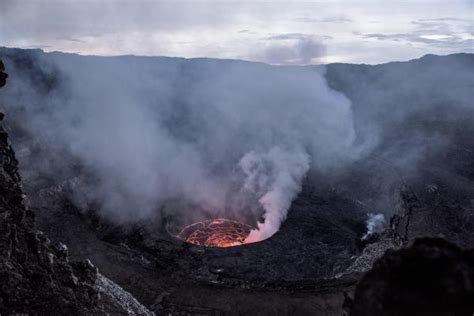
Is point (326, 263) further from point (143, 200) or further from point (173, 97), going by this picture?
point (173, 97)

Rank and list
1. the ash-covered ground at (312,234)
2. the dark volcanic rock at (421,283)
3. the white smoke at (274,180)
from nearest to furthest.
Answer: the dark volcanic rock at (421,283) < the ash-covered ground at (312,234) < the white smoke at (274,180)

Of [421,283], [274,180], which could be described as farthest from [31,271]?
[274,180]


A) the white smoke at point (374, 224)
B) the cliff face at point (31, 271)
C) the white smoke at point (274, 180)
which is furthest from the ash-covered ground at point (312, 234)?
the cliff face at point (31, 271)

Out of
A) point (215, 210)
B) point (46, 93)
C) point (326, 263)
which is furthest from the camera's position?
point (46, 93)

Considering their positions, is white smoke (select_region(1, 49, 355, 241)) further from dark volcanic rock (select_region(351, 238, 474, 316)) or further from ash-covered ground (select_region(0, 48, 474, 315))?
dark volcanic rock (select_region(351, 238, 474, 316))

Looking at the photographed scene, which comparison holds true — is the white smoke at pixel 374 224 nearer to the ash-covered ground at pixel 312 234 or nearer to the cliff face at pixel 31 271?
the ash-covered ground at pixel 312 234

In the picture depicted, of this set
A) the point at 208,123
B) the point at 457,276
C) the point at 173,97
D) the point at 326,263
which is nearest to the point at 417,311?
the point at 457,276
